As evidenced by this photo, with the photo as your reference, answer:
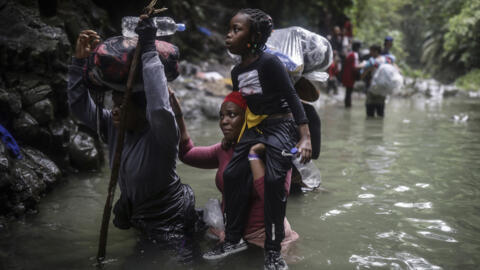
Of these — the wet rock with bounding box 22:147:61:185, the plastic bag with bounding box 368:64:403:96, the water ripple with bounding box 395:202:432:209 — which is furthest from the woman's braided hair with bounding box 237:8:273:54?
the plastic bag with bounding box 368:64:403:96

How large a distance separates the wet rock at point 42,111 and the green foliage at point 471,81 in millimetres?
20843

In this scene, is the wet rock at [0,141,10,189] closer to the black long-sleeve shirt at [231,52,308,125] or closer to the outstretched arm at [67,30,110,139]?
the outstretched arm at [67,30,110,139]

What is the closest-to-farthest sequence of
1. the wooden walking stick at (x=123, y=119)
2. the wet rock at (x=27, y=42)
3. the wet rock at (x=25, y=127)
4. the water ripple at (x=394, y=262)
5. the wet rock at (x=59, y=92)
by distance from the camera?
the wooden walking stick at (x=123, y=119)
the water ripple at (x=394, y=262)
the wet rock at (x=25, y=127)
the wet rock at (x=27, y=42)
the wet rock at (x=59, y=92)

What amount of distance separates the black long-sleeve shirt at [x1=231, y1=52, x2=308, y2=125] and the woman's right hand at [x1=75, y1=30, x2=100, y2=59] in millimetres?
961

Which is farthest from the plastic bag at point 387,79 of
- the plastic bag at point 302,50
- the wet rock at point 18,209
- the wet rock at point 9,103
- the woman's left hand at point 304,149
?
the wet rock at point 18,209

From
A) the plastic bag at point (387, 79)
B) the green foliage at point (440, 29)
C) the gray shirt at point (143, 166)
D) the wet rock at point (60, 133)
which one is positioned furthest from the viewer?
the green foliage at point (440, 29)

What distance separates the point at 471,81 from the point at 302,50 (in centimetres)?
2117

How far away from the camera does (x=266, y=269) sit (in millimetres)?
2529

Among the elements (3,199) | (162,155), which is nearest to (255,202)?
(162,155)

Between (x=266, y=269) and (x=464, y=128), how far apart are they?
728 cm

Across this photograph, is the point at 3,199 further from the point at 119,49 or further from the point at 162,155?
the point at 119,49

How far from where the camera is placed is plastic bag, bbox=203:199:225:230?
10.2ft

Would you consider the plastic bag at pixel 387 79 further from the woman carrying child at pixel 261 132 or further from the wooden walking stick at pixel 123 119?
the wooden walking stick at pixel 123 119

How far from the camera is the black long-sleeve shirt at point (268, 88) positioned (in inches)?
107
